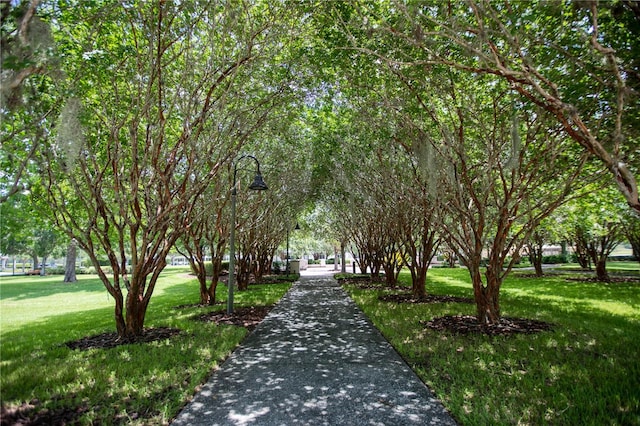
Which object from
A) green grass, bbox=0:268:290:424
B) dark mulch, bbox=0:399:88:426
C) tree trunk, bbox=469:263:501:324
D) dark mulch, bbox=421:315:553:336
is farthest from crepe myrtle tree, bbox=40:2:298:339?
tree trunk, bbox=469:263:501:324

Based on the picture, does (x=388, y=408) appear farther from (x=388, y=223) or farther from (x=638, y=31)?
(x=388, y=223)

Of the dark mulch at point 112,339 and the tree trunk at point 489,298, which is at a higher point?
the tree trunk at point 489,298

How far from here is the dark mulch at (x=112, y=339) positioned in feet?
23.7

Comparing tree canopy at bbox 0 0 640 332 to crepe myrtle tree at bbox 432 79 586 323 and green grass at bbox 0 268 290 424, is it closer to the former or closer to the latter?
crepe myrtle tree at bbox 432 79 586 323

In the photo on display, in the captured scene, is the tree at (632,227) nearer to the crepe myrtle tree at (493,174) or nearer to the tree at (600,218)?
the tree at (600,218)

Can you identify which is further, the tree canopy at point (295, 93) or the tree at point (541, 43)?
the tree canopy at point (295, 93)

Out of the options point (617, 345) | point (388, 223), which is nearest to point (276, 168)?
point (388, 223)

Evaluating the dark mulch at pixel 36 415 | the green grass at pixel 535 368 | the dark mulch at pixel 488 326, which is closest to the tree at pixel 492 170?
the dark mulch at pixel 488 326

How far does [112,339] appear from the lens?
768 centimetres

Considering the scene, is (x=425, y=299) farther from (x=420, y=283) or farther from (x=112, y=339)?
(x=112, y=339)

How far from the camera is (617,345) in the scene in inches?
269

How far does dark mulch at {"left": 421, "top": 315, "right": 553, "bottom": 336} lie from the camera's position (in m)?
8.06

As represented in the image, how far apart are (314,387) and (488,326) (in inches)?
211

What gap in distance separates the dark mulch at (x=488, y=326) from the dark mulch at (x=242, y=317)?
4.44 metres
